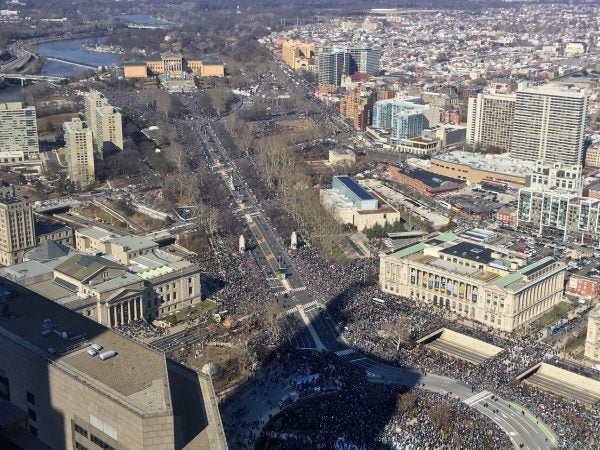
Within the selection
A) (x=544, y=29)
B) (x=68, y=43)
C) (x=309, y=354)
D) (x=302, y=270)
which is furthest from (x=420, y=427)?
(x=544, y=29)

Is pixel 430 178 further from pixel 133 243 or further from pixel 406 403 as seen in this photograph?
pixel 406 403

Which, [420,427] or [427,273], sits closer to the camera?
[420,427]

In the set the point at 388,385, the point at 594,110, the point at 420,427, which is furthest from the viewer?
the point at 594,110

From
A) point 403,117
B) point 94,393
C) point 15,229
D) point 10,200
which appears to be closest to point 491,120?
point 403,117

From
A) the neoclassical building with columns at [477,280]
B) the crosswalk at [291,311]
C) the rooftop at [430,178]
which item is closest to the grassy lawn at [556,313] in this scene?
the neoclassical building with columns at [477,280]

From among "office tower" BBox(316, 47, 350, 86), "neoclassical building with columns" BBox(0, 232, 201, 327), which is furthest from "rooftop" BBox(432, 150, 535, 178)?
"office tower" BBox(316, 47, 350, 86)

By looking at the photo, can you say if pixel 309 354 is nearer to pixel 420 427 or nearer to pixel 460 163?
pixel 420 427
